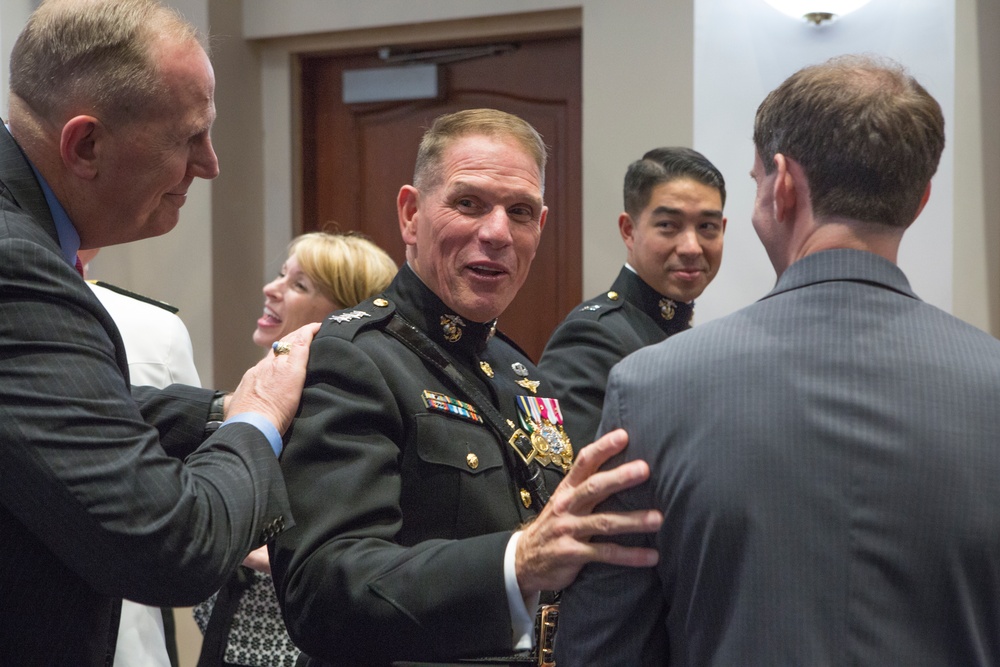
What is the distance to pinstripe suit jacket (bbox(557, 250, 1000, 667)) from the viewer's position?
1.06 meters

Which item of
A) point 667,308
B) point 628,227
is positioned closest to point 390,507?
point 667,308

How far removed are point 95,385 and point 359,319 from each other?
525 millimetres

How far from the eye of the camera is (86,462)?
43.8 inches

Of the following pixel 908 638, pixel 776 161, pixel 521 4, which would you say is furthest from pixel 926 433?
pixel 521 4

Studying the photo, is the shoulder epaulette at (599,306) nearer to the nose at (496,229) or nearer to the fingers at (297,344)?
the nose at (496,229)

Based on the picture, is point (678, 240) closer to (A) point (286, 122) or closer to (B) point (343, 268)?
(B) point (343, 268)

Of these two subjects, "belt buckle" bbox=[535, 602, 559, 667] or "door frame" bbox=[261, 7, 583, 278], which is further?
"door frame" bbox=[261, 7, 583, 278]

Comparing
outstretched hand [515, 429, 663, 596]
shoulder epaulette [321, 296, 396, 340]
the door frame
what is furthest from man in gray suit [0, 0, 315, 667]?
the door frame

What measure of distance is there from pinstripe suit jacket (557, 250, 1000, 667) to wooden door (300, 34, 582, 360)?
271cm

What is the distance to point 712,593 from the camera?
3.63ft

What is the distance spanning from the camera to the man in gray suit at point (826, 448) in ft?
3.47

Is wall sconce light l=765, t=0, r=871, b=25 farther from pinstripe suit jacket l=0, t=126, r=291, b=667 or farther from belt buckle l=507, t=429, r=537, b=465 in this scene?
pinstripe suit jacket l=0, t=126, r=291, b=667

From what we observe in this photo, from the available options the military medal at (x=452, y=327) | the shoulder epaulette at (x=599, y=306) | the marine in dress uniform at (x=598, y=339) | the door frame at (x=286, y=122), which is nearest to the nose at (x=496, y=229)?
the military medal at (x=452, y=327)

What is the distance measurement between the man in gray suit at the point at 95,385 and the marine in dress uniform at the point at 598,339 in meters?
1.22
